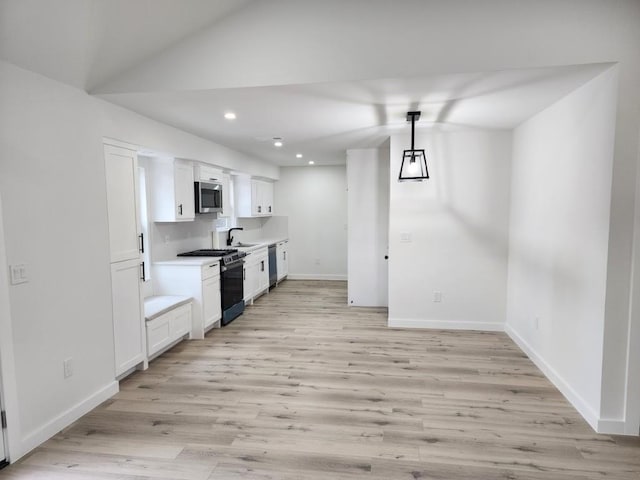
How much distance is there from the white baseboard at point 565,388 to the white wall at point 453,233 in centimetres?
67

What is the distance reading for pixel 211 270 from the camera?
4430 mm

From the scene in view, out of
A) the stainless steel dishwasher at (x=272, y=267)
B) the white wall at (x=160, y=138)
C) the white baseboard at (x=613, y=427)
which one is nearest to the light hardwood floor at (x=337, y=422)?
the white baseboard at (x=613, y=427)

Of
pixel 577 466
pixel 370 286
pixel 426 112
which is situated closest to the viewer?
pixel 577 466

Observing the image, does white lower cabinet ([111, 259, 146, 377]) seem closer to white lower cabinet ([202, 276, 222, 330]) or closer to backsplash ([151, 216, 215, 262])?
white lower cabinet ([202, 276, 222, 330])

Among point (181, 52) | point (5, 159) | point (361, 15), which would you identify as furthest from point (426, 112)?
point (5, 159)

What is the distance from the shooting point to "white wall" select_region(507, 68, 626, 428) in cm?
243

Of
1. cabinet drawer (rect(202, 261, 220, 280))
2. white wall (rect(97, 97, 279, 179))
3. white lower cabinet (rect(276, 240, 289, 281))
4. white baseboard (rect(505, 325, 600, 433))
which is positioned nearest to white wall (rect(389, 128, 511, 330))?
white baseboard (rect(505, 325, 600, 433))

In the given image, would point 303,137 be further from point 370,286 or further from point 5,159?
point 5,159

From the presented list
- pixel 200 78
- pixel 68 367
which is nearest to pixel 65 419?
pixel 68 367

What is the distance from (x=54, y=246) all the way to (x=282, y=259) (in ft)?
16.6

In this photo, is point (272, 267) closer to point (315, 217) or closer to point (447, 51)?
point (315, 217)

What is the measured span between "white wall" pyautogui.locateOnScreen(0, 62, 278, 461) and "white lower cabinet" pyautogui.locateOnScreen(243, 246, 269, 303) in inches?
102

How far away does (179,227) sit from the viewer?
189 inches

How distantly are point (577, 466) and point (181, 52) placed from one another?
12.1 ft
